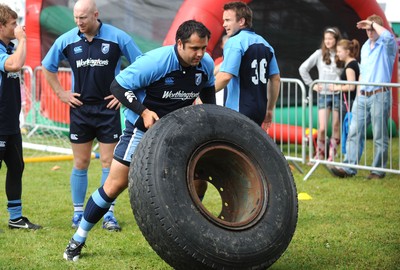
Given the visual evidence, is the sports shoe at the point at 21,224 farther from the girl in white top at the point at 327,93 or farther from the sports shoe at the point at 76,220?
the girl in white top at the point at 327,93

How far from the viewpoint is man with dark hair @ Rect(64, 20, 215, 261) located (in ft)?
17.8

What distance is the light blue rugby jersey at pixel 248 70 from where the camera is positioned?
7000mm

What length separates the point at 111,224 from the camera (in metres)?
7.08

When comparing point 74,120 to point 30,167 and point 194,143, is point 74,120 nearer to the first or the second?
point 194,143

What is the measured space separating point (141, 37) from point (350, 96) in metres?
4.42

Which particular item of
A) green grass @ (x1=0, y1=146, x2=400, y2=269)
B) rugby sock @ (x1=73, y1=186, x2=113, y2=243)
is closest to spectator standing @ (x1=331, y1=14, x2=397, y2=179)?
green grass @ (x1=0, y1=146, x2=400, y2=269)

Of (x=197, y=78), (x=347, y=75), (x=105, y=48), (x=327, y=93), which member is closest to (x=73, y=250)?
(x=197, y=78)

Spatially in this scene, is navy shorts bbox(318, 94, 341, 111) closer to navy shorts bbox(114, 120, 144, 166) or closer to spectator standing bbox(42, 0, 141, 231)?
spectator standing bbox(42, 0, 141, 231)

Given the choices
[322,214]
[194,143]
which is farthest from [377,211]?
[194,143]

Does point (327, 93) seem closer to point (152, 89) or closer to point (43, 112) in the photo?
point (43, 112)

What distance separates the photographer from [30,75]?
1373 centimetres

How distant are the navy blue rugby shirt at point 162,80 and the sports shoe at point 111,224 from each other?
1.59 meters

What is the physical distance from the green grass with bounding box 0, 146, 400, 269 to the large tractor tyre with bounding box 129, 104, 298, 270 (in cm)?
67

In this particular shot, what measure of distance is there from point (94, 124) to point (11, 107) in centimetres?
77
